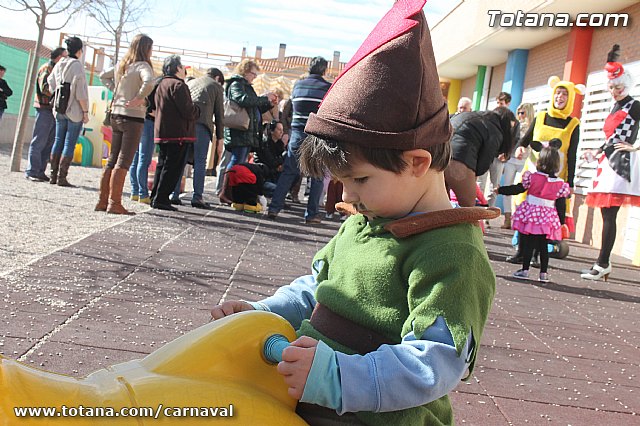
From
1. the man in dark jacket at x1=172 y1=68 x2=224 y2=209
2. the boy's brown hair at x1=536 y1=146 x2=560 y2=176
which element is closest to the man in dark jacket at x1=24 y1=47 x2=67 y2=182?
the man in dark jacket at x1=172 y1=68 x2=224 y2=209

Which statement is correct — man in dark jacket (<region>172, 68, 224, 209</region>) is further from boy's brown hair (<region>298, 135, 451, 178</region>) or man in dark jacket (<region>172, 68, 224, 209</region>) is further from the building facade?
boy's brown hair (<region>298, 135, 451, 178</region>)

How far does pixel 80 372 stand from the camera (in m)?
3.25

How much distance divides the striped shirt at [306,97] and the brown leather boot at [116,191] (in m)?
2.37

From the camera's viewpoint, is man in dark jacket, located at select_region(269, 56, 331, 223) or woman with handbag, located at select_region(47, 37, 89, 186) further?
woman with handbag, located at select_region(47, 37, 89, 186)

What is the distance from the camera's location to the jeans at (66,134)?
10.9 metres

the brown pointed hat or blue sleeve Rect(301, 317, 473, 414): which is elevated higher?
the brown pointed hat

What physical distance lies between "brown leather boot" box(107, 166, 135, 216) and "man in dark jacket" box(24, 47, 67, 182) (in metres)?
3.34

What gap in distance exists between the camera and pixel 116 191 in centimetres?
875

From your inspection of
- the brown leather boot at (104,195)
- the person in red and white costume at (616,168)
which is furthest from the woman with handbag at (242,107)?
the person in red and white costume at (616,168)

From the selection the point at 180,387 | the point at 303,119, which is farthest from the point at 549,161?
the point at 180,387

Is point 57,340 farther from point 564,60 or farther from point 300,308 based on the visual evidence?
point 564,60

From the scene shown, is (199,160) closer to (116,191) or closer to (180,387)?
(116,191)

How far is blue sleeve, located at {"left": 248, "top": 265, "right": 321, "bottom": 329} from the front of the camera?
2.22 metres

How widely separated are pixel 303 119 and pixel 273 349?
26.9 feet
